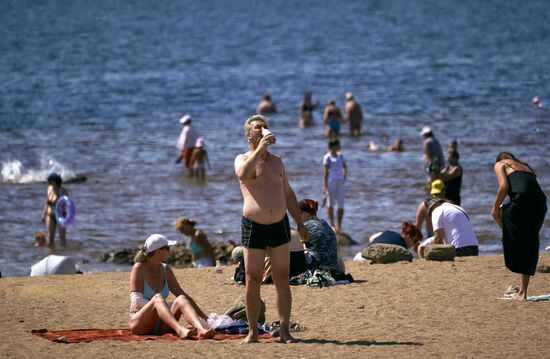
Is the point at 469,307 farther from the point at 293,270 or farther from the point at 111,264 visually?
the point at 111,264

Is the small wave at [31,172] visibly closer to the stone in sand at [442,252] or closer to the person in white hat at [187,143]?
the person in white hat at [187,143]

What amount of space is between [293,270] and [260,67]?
158 ft

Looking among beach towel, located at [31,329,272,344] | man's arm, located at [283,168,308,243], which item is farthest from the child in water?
man's arm, located at [283,168,308,243]

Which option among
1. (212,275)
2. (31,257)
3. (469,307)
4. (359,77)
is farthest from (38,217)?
(359,77)

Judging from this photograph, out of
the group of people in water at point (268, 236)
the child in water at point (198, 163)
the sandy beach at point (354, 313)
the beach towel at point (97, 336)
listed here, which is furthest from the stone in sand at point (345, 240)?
the beach towel at point (97, 336)

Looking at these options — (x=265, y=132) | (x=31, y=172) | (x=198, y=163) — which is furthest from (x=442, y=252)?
(x=31, y=172)

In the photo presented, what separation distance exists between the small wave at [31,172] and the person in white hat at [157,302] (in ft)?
49.6

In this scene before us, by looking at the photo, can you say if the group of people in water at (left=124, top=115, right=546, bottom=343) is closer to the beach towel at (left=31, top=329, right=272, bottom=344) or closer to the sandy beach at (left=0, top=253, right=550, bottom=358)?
the beach towel at (left=31, top=329, right=272, bottom=344)

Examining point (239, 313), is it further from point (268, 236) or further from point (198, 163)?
point (198, 163)

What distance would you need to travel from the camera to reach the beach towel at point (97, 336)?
995cm

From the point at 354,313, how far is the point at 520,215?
171cm

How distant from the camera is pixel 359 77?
173 ft

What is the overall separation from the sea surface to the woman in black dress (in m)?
6.40

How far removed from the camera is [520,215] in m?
10.8
